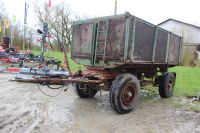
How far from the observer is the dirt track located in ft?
18.0

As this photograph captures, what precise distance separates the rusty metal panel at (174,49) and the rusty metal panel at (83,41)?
2.53m

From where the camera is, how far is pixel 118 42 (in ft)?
21.7

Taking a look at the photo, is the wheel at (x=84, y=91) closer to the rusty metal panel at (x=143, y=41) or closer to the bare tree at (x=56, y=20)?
the rusty metal panel at (x=143, y=41)

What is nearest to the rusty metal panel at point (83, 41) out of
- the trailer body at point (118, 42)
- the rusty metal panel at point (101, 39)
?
the trailer body at point (118, 42)

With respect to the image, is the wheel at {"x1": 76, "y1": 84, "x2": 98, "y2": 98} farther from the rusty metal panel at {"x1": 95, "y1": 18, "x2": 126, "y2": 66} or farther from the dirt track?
the rusty metal panel at {"x1": 95, "y1": 18, "x2": 126, "y2": 66}

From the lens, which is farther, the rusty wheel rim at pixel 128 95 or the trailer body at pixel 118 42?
the rusty wheel rim at pixel 128 95

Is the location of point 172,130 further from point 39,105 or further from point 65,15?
point 65,15

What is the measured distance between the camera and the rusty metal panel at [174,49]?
333 inches

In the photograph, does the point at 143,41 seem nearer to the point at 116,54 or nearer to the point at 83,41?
the point at 116,54

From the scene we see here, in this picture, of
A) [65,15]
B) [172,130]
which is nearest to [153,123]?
[172,130]

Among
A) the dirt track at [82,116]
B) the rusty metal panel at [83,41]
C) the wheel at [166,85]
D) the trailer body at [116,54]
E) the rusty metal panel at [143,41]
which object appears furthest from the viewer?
the wheel at [166,85]

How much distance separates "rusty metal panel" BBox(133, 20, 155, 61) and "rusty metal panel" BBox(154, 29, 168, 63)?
0.36m

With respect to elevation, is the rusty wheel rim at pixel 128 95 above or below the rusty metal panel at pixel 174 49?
below

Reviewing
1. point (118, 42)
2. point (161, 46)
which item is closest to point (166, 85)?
point (161, 46)
